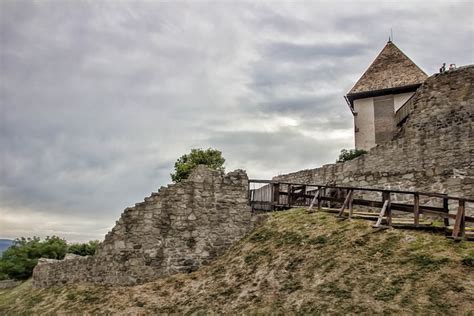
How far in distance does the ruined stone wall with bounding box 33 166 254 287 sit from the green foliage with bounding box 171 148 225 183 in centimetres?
1615

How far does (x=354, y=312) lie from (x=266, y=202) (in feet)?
26.1

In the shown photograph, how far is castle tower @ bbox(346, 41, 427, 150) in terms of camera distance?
82.1 ft

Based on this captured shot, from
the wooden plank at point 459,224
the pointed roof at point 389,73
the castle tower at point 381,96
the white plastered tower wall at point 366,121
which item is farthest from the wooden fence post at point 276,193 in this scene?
the pointed roof at point 389,73

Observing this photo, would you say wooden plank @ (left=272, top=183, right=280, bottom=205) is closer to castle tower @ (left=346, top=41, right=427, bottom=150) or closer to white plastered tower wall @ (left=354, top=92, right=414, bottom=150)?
castle tower @ (left=346, top=41, right=427, bottom=150)

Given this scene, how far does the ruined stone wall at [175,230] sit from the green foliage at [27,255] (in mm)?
18266

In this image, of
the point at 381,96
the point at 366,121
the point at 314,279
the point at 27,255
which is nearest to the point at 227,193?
the point at 314,279

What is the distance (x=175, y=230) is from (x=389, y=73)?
58.8 ft

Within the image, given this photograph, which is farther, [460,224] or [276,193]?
[276,193]

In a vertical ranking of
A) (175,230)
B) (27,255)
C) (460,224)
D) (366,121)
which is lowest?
(27,255)

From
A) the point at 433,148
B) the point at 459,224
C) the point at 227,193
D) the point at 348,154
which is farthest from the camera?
the point at 348,154

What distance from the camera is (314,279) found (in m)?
8.91

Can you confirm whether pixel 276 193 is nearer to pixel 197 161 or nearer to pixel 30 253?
pixel 197 161

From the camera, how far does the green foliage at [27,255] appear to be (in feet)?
98.7

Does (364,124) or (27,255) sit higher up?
(364,124)
